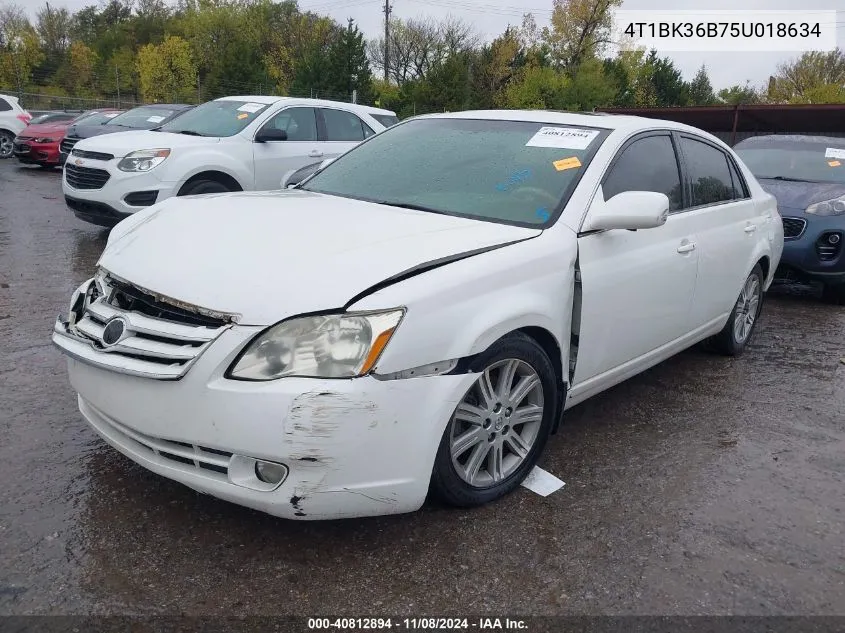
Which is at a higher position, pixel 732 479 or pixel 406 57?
pixel 406 57

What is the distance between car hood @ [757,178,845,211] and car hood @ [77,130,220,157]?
578 cm

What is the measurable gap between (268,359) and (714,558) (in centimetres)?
176

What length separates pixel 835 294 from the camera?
707 cm

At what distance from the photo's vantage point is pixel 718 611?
7.75 feet

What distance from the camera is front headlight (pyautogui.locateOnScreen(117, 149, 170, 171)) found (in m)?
7.26

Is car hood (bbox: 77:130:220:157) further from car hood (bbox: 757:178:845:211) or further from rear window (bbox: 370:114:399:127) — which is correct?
car hood (bbox: 757:178:845:211)

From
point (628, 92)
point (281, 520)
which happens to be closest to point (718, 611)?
point (281, 520)

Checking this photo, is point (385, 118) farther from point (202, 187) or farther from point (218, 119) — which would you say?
point (202, 187)

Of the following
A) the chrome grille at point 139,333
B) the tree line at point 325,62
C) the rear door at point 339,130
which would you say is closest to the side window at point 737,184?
the chrome grille at point 139,333

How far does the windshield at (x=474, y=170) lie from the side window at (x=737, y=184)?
1541 mm

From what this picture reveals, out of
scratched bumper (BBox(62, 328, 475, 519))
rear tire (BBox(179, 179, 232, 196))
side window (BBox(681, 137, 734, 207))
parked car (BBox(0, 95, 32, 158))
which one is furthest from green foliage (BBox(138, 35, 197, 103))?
scratched bumper (BBox(62, 328, 475, 519))

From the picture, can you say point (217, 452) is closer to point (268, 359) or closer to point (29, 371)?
point (268, 359)

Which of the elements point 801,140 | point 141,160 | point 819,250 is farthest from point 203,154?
point 801,140

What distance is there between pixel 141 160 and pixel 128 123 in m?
5.82
